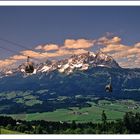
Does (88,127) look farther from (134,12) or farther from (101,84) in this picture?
(101,84)

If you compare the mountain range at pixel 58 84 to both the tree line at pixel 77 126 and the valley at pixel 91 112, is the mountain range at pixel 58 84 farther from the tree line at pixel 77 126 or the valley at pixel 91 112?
the tree line at pixel 77 126

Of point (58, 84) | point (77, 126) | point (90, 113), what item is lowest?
point (77, 126)

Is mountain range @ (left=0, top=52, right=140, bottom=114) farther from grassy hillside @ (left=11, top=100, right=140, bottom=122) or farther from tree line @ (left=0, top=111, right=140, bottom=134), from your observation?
tree line @ (left=0, top=111, right=140, bottom=134)

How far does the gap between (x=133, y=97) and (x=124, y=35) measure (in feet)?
7.03

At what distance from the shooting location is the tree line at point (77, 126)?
13523 mm

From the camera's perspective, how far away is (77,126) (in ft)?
47.0

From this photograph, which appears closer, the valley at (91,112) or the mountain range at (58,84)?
the valley at (91,112)

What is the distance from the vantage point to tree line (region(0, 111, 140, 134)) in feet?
44.4

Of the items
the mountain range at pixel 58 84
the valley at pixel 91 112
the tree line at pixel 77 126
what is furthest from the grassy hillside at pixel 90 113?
the tree line at pixel 77 126

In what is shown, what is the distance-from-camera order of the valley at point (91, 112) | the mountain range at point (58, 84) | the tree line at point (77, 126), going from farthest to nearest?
the mountain range at point (58, 84)
the valley at point (91, 112)
the tree line at point (77, 126)

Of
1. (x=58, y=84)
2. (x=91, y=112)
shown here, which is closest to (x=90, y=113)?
(x=91, y=112)

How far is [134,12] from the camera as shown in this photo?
13828 millimetres

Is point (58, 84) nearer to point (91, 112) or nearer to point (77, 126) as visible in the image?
point (91, 112)

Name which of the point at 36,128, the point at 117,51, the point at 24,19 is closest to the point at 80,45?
the point at 117,51
